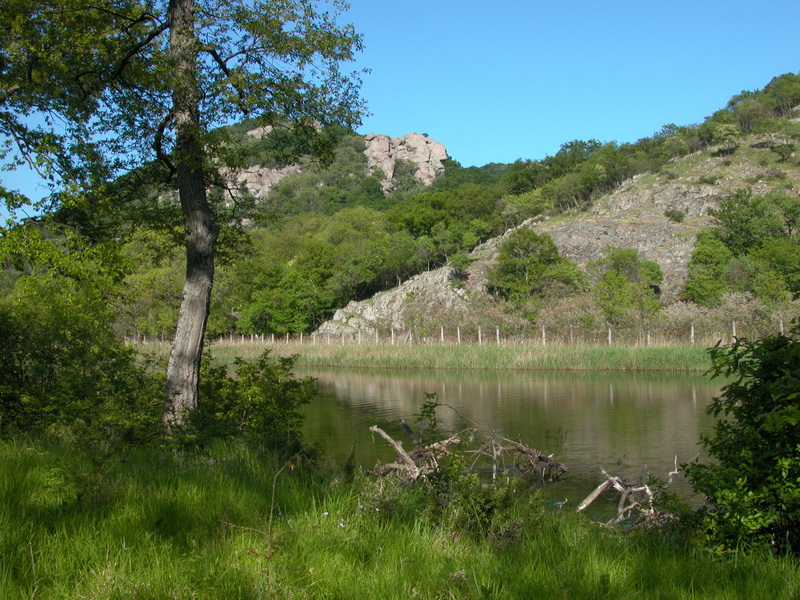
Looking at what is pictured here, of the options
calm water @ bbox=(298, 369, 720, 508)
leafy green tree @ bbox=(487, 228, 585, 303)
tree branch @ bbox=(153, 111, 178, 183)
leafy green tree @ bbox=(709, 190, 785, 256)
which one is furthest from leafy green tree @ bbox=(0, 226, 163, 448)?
leafy green tree @ bbox=(709, 190, 785, 256)

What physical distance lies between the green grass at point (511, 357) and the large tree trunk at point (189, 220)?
23.9 meters

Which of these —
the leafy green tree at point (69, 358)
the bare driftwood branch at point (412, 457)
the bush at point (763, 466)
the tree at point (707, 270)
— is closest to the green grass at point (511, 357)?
the tree at point (707, 270)

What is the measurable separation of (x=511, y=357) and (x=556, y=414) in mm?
13619

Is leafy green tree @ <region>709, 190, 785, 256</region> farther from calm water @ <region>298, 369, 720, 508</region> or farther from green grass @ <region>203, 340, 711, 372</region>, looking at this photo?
calm water @ <region>298, 369, 720, 508</region>

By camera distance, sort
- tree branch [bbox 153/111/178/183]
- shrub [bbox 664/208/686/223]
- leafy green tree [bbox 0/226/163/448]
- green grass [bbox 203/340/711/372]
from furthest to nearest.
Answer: shrub [bbox 664/208/686/223] < green grass [bbox 203/340/711/372] < tree branch [bbox 153/111/178/183] < leafy green tree [bbox 0/226/163/448]

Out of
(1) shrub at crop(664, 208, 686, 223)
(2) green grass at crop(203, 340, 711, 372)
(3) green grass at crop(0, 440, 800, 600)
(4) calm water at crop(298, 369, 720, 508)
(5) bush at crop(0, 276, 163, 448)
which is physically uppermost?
(1) shrub at crop(664, 208, 686, 223)

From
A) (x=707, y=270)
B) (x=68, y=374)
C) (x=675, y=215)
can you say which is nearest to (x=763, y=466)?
(x=68, y=374)

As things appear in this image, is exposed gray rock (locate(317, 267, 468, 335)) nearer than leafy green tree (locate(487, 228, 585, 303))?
No

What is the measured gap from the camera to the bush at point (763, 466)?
473cm

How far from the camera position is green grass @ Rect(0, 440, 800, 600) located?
353cm

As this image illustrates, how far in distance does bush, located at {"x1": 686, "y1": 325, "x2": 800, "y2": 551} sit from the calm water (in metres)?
4.45

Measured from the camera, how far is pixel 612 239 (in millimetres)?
61562

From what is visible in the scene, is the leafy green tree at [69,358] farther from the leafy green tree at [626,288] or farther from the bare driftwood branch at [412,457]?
the leafy green tree at [626,288]

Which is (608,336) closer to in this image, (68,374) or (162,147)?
(162,147)
